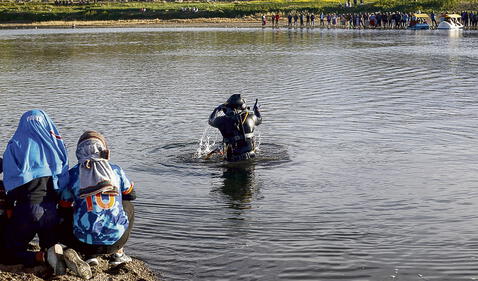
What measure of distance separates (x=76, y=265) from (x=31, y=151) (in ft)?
→ 3.84

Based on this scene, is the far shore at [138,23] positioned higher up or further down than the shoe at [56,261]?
higher up

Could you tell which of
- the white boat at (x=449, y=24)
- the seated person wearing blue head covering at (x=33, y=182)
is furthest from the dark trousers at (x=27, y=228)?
the white boat at (x=449, y=24)

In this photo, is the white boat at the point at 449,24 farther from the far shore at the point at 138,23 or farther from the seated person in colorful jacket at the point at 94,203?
the seated person in colorful jacket at the point at 94,203

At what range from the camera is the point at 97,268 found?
7.85 metres

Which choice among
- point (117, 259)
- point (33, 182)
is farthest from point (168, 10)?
point (33, 182)

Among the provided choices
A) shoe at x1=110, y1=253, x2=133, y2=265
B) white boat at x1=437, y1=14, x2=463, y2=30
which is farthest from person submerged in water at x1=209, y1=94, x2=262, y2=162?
white boat at x1=437, y1=14, x2=463, y2=30

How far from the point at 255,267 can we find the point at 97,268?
1.93 m

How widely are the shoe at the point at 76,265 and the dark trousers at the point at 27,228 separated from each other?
440mm

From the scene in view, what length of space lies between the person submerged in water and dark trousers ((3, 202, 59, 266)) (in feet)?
21.7

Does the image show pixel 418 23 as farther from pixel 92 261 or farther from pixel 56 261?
pixel 56 261

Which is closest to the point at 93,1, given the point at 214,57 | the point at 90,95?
the point at 214,57

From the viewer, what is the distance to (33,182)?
7535 millimetres

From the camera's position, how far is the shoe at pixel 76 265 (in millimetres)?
7297

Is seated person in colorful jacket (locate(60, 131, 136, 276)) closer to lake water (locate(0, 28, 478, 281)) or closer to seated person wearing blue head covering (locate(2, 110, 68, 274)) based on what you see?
seated person wearing blue head covering (locate(2, 110, 68, 274))
